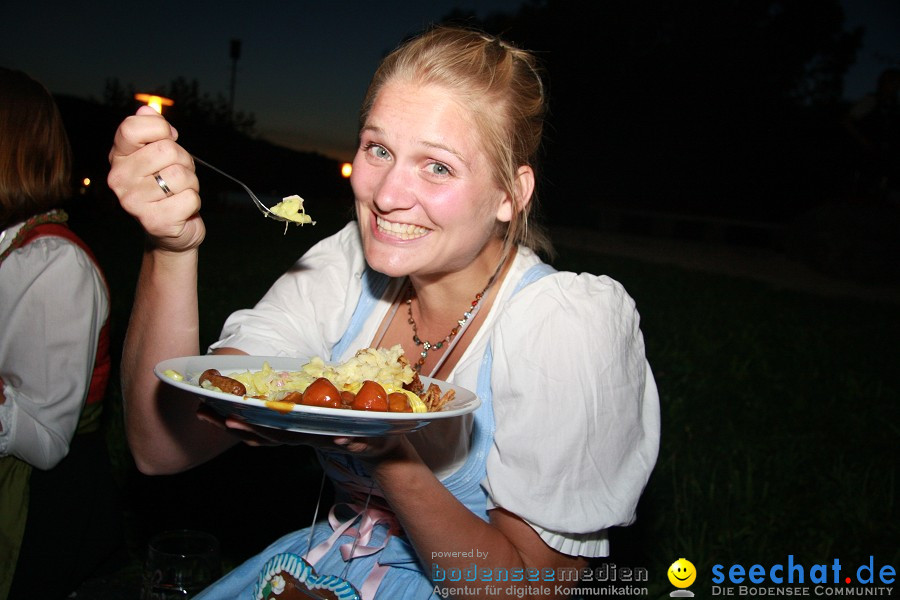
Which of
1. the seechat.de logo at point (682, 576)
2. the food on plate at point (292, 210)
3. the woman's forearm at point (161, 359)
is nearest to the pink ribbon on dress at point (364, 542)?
the woman's forearm at point (161, 359)

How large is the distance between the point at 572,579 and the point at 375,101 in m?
1.22

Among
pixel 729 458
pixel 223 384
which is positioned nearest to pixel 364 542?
pixel 223 384

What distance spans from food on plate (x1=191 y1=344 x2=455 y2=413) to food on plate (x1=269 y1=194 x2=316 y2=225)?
33 centimetres

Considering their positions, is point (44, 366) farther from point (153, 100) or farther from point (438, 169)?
point (438, 169)

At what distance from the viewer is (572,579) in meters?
1.81

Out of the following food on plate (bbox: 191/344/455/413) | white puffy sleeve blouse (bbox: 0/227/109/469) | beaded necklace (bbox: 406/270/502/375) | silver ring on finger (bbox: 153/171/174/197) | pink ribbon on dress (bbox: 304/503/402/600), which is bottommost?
pink ribbon on dress (bbox: 304/503/402/600)

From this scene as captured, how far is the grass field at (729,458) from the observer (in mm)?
3459

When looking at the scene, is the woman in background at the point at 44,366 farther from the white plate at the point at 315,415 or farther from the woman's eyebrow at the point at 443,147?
the woman's eyebrow at the point at 443,147

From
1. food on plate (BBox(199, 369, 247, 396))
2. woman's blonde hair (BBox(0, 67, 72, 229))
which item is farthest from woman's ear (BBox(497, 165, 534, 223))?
woman's blonde hair (BBox(0, 67, 72, 229))

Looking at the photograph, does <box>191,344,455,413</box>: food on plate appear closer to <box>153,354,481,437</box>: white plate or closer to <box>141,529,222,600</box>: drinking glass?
<box>153,354,481,437</box>: white plate

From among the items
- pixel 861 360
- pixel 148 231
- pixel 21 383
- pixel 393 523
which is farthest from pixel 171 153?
pixel 861 360

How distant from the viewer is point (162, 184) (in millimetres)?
1509

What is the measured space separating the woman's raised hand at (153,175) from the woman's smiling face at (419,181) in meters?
0.46

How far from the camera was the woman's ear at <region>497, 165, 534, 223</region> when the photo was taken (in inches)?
77.8
